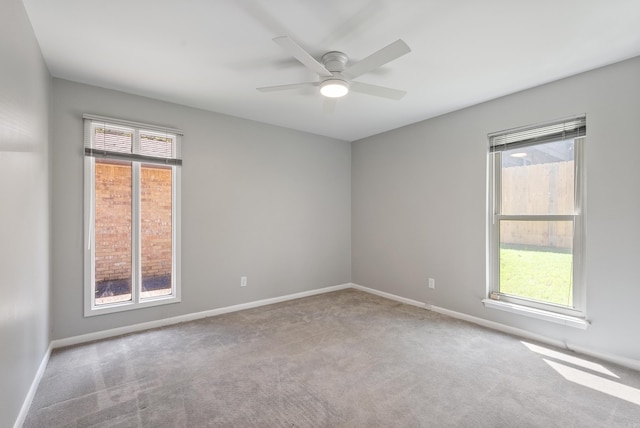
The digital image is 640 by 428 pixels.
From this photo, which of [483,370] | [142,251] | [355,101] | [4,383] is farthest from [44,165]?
[483,370]

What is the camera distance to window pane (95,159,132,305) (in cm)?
309

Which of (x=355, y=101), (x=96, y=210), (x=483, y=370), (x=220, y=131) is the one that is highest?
(x=355, y=101)

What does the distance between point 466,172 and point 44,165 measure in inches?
166

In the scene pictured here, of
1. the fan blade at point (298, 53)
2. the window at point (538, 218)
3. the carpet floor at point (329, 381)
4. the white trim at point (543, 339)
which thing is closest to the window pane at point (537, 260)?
the window at point (538, 218)

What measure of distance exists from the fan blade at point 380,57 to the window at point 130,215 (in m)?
2.25

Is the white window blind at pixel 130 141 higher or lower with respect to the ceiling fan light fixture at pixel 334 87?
lower

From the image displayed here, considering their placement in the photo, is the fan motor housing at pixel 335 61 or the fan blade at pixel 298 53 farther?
the fan motor housing at pixel 335 61

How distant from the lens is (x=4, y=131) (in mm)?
1506

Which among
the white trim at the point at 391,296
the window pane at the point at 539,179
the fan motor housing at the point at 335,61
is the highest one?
the fan motor housing at the point at 335,61

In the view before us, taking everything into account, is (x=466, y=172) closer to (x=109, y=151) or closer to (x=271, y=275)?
(x=271, y=275)

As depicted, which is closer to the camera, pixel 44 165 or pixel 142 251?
pixel 44 165

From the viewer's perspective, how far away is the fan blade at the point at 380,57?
187 cm

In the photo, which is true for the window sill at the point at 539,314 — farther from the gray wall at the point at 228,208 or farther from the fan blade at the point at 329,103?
the fan blade at the point at 329,103

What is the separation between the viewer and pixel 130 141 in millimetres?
3221
